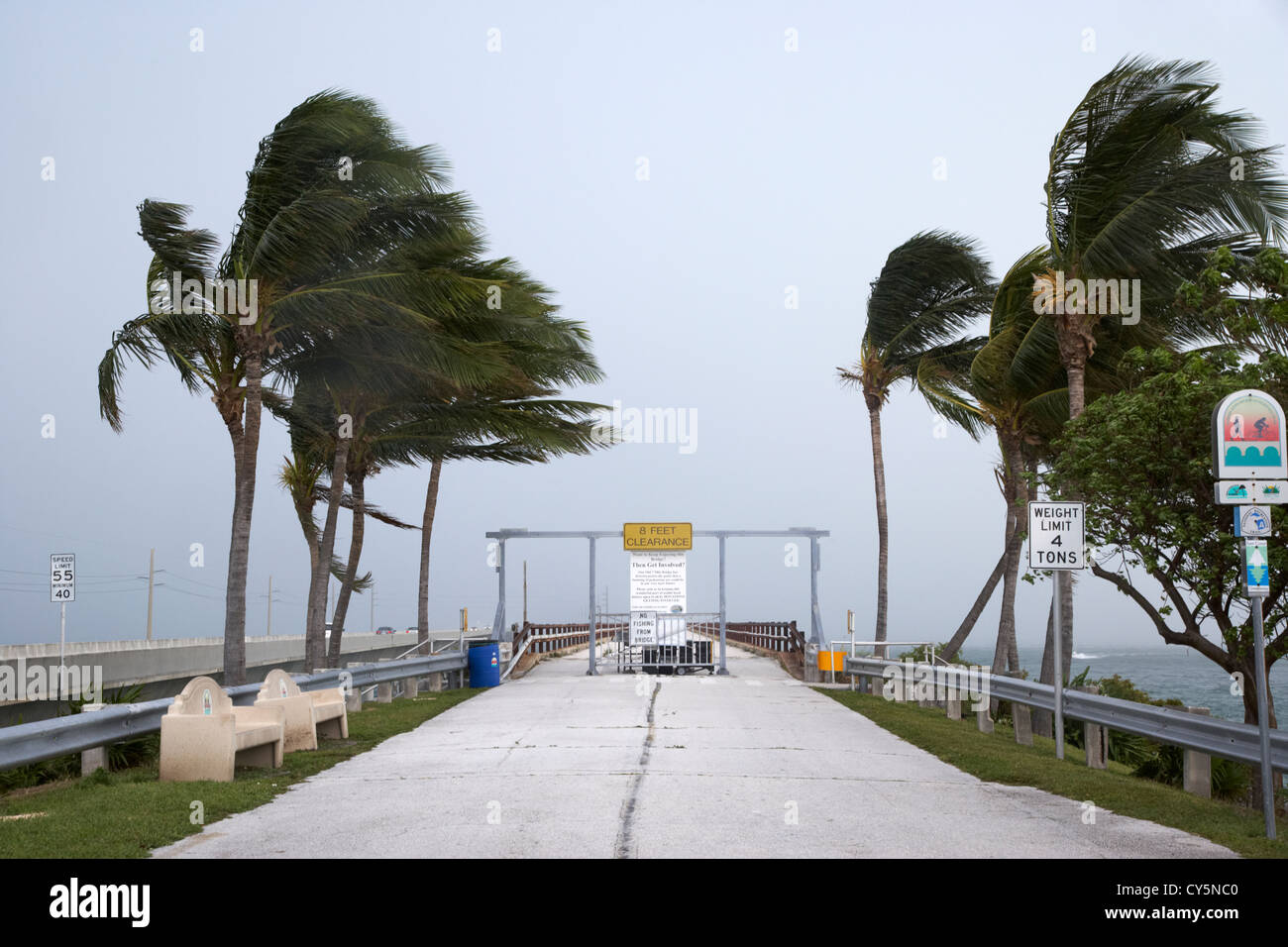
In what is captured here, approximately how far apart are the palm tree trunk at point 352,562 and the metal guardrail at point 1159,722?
54.7ft

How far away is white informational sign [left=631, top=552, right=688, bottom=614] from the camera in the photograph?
28375 millimetres

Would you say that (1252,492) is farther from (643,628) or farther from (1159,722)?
(643,628)

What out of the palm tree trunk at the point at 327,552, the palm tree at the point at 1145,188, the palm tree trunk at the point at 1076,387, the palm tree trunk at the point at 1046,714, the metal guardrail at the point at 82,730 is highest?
the palm tree at the point at 1145,188

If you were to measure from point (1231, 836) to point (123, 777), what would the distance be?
10133mm

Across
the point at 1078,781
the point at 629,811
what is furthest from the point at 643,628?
the point at 629,811

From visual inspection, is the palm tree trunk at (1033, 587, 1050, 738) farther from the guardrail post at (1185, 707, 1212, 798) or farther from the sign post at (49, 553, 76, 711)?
the sign post at (49, 553, 76, 711)

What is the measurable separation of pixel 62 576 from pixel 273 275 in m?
7.70

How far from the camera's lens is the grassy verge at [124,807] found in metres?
7.88

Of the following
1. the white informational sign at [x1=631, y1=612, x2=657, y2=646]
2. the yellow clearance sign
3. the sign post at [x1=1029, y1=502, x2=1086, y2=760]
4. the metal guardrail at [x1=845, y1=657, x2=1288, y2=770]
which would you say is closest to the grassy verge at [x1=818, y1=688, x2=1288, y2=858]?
the metal guardrail at [x1=845, y1=657, x2=1288, y2=770]

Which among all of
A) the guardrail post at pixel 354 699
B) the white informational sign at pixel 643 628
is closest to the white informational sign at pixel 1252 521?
the guardrail post at pixel 354 699

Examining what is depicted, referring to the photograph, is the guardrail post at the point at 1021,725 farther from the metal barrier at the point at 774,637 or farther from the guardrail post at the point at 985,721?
the metal barrier at the point at 774,637

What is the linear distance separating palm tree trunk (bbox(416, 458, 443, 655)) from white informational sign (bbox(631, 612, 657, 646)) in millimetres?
6305

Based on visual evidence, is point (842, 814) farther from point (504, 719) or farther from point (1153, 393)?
point (504, 719)

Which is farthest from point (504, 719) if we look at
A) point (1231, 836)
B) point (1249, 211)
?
point (1249, 211)
